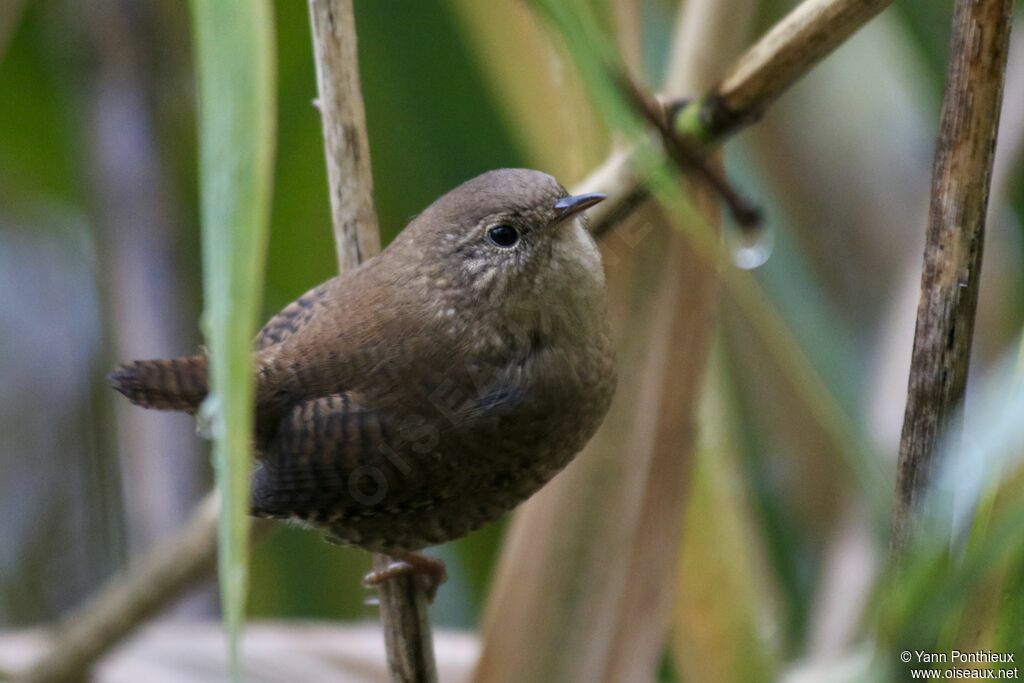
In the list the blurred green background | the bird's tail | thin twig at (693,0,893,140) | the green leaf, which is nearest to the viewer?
the green leaf

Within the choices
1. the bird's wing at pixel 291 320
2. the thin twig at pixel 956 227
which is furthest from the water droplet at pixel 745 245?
the bird's wing at pixel 291 320

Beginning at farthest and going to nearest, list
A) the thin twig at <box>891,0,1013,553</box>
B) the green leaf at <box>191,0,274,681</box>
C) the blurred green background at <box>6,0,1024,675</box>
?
1. the blurred green background at <box>6,0,1024,675</box>
2. the thin twig at <box>891,0,1013,553</box>
3. the green leaf at <box>191,0,274,681</box>

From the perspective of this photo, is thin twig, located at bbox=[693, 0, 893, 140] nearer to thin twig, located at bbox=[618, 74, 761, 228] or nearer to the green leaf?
thin twig, located at bbox=[618, 74, 761, 228]

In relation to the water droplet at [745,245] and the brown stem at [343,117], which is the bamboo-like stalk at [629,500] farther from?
the brown stem at [343,117]

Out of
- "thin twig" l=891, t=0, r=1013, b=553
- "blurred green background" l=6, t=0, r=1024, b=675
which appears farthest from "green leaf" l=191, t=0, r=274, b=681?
"blurred green background" l=6, t=0, r=1024, b=675

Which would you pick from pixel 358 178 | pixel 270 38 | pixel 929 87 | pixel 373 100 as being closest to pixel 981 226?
pixel 270 38

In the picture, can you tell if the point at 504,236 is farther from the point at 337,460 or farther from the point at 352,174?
the point at 337,460

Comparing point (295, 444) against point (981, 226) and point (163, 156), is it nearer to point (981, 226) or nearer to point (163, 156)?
point (981, 226)
